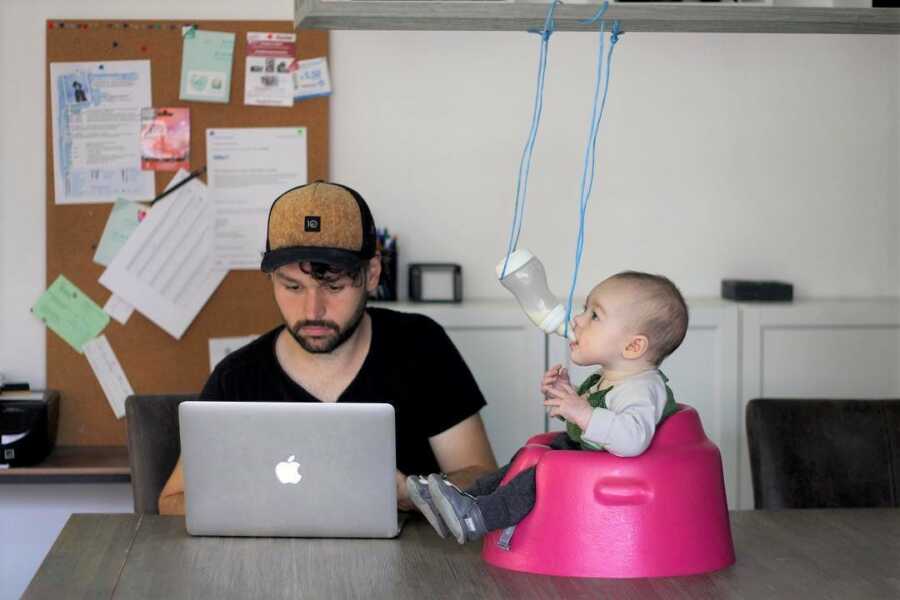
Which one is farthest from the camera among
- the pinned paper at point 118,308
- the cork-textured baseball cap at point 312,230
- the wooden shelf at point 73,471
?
the pinned paper at point 118,308

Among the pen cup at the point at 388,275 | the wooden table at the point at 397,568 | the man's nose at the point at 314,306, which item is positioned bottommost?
the wooden table at the point at 397,568

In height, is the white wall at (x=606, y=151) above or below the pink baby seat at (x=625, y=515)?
above

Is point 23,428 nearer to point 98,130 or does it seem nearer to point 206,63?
point 98,130

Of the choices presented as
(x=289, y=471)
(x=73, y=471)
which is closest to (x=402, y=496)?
(x=289, y=471)

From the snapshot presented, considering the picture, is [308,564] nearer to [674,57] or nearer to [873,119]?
[674,57]

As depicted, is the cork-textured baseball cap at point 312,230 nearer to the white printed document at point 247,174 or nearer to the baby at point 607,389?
the baby at point 607,389

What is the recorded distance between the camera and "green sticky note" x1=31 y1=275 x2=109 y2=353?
11.3 feet

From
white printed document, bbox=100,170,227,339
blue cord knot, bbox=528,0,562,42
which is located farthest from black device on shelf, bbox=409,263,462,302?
blue cord knot, bbox=528,0,562,42

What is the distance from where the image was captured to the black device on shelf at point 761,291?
11.2 ft

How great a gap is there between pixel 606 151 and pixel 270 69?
3.10 ft

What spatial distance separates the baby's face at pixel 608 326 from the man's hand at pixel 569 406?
79 mm

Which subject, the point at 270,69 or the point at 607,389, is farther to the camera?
the point at 270,69

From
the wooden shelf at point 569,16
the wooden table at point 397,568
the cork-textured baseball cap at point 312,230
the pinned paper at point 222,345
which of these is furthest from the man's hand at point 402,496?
the pinned paper at point 222,345

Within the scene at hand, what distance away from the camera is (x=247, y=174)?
11.3ft
